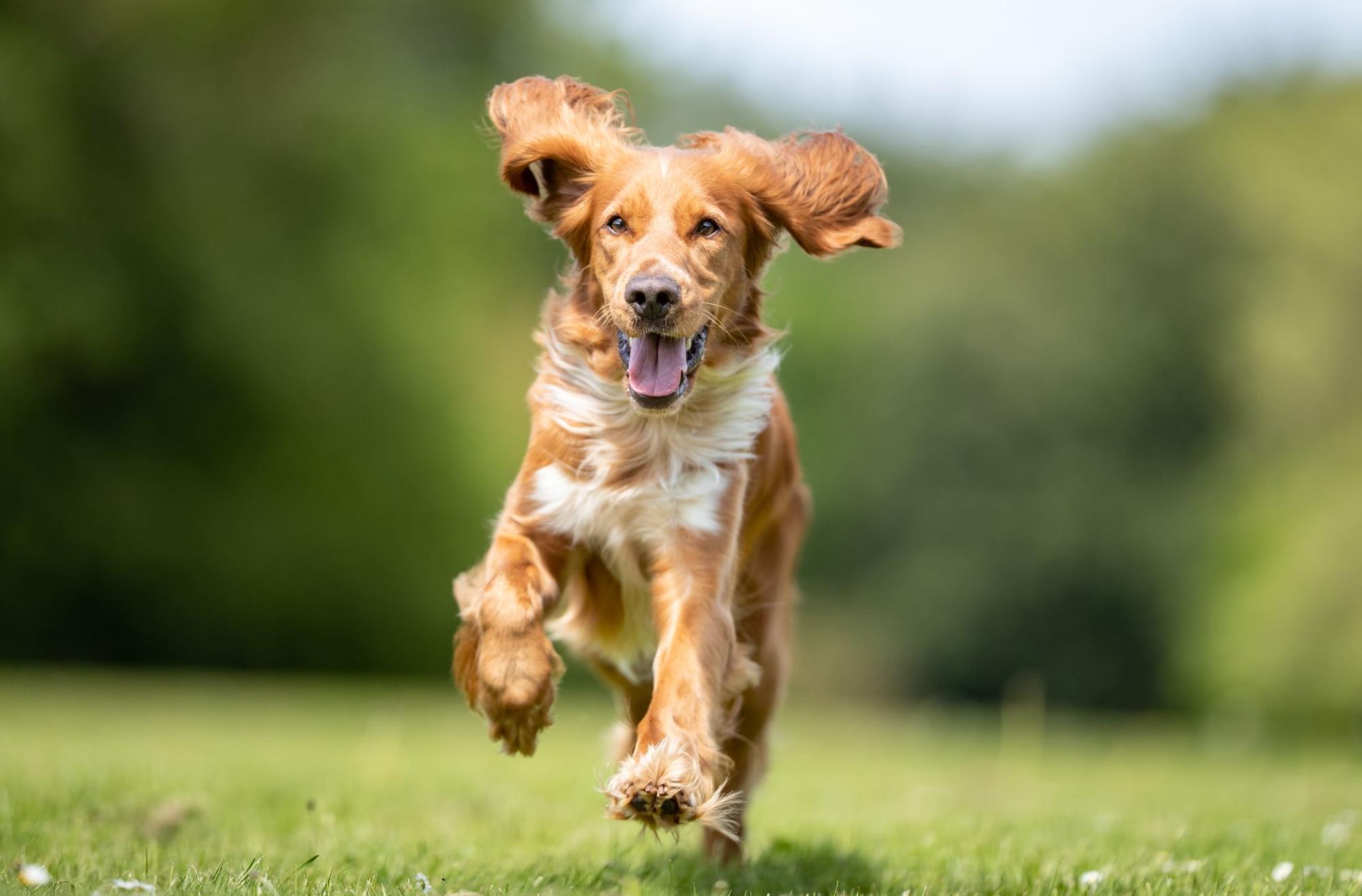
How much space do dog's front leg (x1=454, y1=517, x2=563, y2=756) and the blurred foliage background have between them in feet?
52.3

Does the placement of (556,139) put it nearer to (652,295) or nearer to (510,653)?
(652,295)

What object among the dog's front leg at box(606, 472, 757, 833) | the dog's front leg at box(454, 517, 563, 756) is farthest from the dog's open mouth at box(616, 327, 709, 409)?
the dog's front leg at box(454, 517, 563, 756)

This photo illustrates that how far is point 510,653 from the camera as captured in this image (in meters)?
4.00

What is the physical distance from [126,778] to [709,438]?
3189mm

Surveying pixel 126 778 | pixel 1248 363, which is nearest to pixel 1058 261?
pixel 1248 363

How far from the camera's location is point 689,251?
4316 mm

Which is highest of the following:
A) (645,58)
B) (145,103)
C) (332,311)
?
(645,58)

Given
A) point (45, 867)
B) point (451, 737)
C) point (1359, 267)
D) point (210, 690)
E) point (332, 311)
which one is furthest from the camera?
point (332, 311)

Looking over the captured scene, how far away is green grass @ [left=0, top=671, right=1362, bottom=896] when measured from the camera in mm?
4258

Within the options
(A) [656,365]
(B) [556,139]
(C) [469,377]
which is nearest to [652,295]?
(A) [656,365]

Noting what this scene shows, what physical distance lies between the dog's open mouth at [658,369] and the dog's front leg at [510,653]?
0.54 meters

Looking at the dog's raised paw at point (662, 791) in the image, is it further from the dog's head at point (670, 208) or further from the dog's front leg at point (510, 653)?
the dog's head at point (670, 208)

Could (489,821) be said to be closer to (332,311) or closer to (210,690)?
(210,690)

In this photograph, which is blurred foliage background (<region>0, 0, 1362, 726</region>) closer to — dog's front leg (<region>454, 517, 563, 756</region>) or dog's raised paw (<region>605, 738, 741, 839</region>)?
dog's front leg (<region>454, 517, 563, 756</region>)
